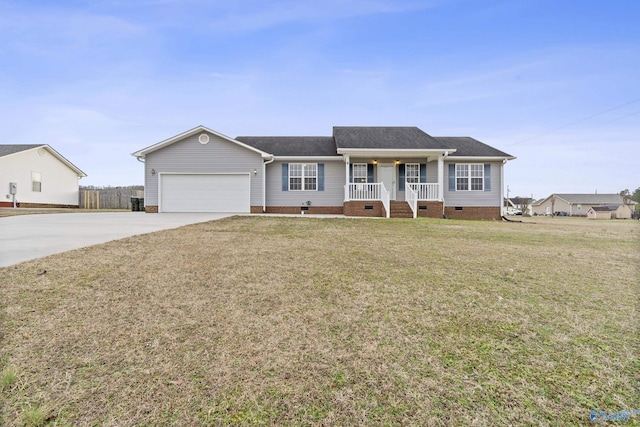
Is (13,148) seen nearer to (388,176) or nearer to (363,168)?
(363,168)

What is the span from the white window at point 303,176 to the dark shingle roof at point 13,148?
19.7 meters

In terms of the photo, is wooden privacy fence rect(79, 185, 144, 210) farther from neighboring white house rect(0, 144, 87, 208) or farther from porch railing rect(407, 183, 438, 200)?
porch railing rect(407, 183, 438, 200)

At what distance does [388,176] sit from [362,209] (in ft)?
10.3

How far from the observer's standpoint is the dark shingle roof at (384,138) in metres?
15.6

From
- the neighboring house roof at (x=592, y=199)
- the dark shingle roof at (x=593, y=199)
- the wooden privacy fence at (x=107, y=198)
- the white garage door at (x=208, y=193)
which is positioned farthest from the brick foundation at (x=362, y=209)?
the dark shingle roof at (x=593, y=199)

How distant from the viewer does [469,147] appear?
1786 centimetres

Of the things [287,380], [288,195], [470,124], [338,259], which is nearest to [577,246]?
[338,259]

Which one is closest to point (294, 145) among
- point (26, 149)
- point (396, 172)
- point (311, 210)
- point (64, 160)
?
point (311, 210)

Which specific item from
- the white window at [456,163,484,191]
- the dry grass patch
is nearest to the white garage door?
the dry grass patch

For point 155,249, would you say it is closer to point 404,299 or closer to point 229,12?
point 404,299

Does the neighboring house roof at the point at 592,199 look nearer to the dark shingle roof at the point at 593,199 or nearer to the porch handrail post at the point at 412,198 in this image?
the dark shingle roof at the point at 593,199

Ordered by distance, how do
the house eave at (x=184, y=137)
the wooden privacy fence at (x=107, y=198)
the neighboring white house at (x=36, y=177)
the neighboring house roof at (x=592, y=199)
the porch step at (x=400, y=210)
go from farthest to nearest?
the neighboring house roof at (x=592, y=199) → the wooden privacy fence at (x=107, y=198) → the neighboring white house at (x=36, y=177) → the house eave at (x=184, y=137) → the porch step at (x=400, y=210)

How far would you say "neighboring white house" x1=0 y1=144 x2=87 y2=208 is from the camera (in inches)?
790

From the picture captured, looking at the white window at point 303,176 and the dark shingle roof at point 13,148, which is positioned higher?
the dark shingle roof at point 13,148
